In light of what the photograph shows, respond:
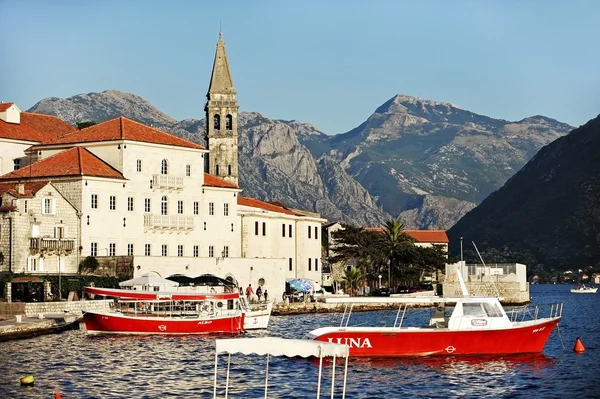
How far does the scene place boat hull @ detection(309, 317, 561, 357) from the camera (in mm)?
51875

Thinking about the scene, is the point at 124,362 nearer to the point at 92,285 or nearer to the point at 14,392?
the point at 14,392

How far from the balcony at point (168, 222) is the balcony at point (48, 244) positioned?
8.82 metres

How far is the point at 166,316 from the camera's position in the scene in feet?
222

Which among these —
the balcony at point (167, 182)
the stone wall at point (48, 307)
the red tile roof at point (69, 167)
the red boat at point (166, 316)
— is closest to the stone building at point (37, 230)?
the red tile roof at point (69, 167)

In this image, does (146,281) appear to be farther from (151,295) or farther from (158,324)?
(158,324)

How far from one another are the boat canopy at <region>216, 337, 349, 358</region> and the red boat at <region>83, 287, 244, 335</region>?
114ft

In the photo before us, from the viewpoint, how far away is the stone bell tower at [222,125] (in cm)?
11781

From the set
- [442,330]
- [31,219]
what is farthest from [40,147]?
[442,330]

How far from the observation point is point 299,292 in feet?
343

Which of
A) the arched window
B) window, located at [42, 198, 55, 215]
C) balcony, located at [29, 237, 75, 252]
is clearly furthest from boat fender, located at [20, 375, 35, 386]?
the arched window

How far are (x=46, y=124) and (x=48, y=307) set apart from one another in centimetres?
3684

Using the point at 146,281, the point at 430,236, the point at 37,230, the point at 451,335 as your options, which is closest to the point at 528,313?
the point at 146,281

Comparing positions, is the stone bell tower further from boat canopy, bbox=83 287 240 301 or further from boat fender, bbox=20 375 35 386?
boat fender, bbox=20 375 35 386

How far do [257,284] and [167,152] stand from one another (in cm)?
1418
